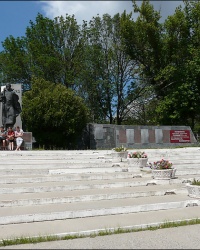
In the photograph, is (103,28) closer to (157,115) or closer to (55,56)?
(55,56)

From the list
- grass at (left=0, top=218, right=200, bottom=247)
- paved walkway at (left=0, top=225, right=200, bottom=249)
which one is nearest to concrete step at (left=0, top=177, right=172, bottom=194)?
grass at (left=0, top=218, right=200, bottom=247)

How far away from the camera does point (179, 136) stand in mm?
27922

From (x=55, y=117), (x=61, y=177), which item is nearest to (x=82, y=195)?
(x=61, y=177)

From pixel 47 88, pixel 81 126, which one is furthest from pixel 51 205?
pixel 47 88

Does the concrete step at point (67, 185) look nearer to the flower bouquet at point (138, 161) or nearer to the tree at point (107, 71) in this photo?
the flower bouquet at point (138, 161)

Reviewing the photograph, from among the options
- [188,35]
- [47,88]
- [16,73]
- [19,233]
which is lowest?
[19,233]

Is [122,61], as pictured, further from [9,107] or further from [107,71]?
[9,107]

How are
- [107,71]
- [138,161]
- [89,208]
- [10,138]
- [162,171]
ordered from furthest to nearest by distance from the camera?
[107,71]
[10,138]
[138,161]
[162,171]
[89,208]

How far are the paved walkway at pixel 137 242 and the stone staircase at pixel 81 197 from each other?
1.32 ft

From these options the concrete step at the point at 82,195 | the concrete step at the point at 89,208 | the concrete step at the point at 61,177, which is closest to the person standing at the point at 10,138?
the concrete step at the point at 61,177

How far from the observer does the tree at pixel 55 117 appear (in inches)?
1104

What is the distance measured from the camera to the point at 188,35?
3697 centimetres

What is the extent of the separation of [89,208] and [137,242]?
2220mm

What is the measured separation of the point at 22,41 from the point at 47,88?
12587mm
